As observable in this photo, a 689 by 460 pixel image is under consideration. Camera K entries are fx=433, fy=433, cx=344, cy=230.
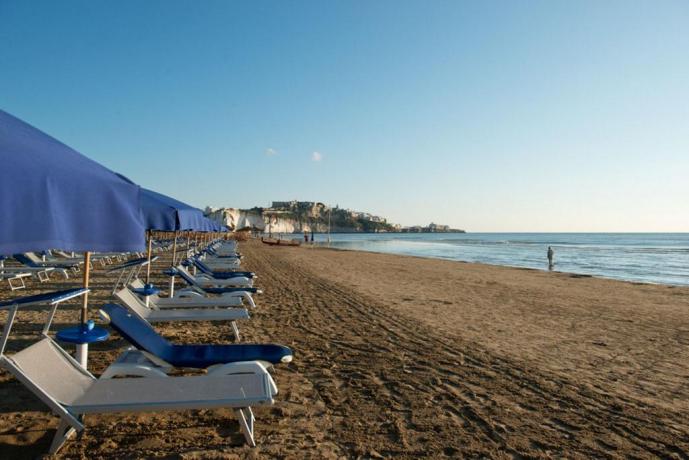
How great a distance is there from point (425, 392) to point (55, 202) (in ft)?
10.4

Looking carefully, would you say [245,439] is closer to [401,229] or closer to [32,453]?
[32,453]

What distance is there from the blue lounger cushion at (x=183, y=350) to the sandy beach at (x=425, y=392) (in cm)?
38

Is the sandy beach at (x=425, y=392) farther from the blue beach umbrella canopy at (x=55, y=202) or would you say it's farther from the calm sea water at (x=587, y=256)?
the calm sea water at (x=587, y=256)

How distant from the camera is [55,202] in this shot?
1845mm

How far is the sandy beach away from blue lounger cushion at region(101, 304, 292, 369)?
14.8 inches

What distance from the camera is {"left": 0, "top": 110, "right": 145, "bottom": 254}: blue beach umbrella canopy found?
5.36 feet

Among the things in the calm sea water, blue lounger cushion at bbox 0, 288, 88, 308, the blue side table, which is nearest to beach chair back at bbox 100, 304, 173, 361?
the blue side table

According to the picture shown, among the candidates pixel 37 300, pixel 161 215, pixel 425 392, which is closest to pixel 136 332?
pixel 37 300

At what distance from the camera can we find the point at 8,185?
1.60 metres

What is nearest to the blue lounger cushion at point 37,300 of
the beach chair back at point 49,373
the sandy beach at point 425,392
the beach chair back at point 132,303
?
the beach chair back at point 49,373

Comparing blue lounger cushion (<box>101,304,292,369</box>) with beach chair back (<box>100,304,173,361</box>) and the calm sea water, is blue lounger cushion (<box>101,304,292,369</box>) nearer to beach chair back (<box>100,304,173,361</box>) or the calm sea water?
beach chair back (<box>100,304,173,361</box>)

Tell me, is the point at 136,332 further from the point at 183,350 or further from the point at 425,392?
the point at 425,392

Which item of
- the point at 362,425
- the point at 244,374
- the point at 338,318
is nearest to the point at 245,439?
the point at 244,374

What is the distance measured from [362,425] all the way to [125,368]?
173 cm
